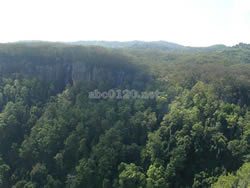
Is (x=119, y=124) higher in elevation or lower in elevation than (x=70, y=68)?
lower

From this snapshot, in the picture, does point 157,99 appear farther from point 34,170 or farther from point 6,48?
point 6,48

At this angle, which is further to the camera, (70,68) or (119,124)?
(70,68)

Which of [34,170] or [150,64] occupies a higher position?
[150,64]

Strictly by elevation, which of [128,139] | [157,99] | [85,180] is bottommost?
[85,180]

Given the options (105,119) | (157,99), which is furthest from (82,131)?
(157,99)

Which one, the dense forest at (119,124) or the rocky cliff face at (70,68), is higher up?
the rocky cliff face at (70,68)

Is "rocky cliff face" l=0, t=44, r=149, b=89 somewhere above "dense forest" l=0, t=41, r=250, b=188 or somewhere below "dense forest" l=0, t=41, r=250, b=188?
above

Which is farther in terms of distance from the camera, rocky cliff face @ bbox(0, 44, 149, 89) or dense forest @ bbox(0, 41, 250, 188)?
rocky cliff face @ bbox(0, 44, 149, 89)

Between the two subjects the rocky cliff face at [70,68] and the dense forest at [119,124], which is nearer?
the dense forest at [119,124]
